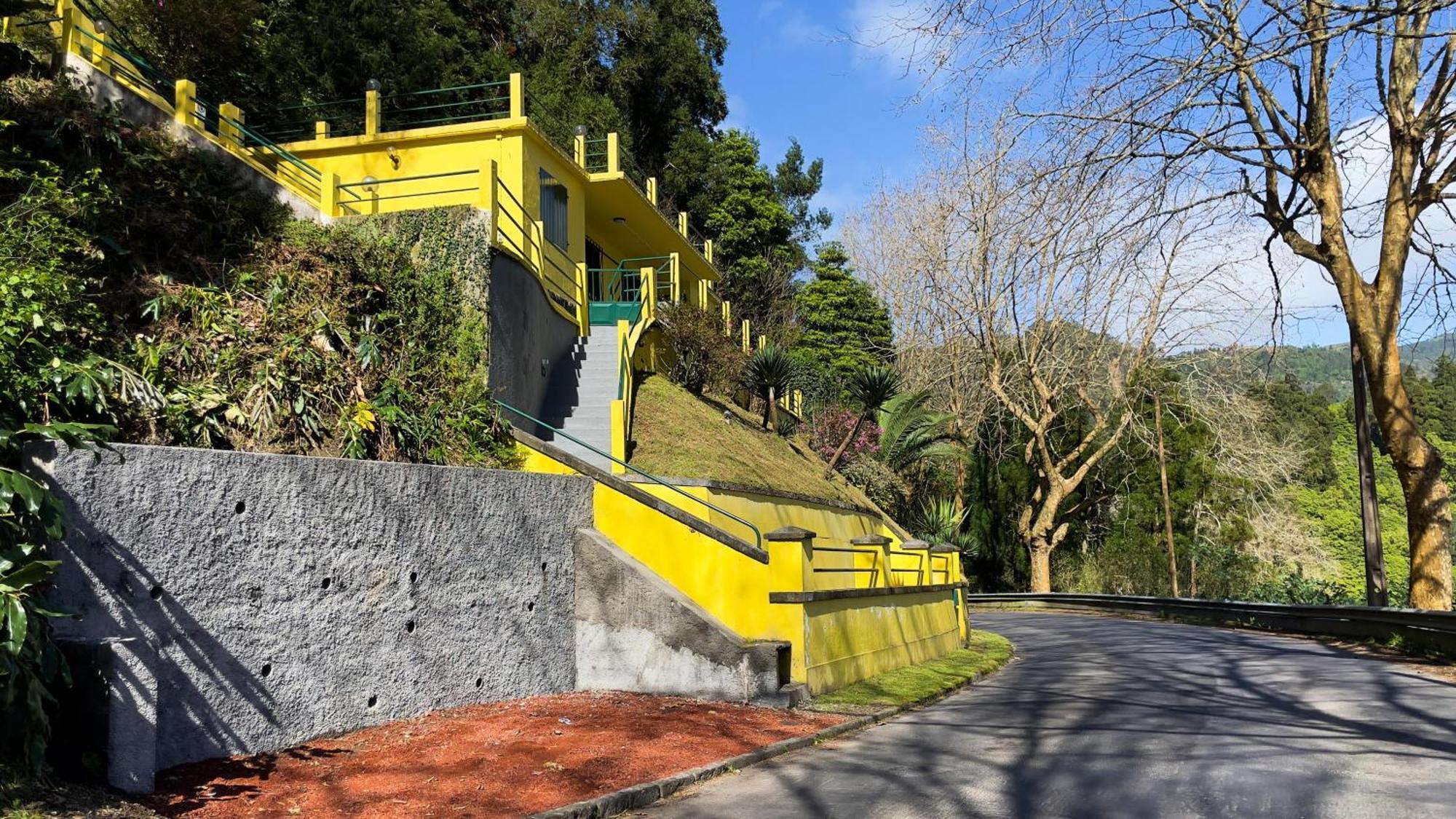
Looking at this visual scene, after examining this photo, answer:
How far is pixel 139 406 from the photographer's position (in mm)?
8336

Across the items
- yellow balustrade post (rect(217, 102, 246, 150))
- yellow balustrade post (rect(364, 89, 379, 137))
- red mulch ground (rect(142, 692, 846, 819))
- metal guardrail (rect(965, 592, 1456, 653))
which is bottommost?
metal guardrail (rect(965, 592, 1456, 653))

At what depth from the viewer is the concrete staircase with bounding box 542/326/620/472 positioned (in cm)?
1702

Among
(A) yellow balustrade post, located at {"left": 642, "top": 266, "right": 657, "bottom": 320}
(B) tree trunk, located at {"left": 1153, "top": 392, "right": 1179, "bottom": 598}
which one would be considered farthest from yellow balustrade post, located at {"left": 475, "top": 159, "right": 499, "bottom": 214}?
(B) tree trunk, located at {"left": 1153, "top": 392, "right": 1179, "bottom": 598}

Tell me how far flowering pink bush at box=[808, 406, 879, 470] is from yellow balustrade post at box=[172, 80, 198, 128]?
20.8 metres

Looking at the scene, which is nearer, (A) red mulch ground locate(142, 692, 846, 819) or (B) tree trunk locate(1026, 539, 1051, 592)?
(A) red mulch ground locate(142, 692, 846, 819)

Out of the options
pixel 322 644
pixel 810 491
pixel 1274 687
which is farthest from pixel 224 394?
pixel 810 491

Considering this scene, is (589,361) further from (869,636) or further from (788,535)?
(788,535)

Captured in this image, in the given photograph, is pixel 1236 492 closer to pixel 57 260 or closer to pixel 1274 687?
pixel 1274 687

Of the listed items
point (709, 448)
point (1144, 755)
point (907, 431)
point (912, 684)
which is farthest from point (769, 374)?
point (1144, 755)

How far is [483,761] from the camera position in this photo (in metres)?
7.62

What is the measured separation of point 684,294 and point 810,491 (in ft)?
41.3

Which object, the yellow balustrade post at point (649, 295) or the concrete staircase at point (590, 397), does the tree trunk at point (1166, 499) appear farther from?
the concrete staircase at point (590, 397)

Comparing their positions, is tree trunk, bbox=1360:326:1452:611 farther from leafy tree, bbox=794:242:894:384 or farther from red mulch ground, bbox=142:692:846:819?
leafy tree, bbox=794:242:894:384

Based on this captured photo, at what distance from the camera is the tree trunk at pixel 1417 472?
15.7 metres
